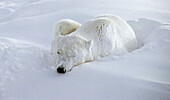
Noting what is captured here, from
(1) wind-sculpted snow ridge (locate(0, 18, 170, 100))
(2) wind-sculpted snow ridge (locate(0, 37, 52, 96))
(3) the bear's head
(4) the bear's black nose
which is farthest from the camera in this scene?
(3) the bear's head

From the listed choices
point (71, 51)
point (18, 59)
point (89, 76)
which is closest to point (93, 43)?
point (71, 51)

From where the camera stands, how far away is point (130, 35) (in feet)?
12.7

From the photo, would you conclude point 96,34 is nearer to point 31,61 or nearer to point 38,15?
point 31,61

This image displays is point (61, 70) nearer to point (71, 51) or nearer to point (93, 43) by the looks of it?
point (71, 51)

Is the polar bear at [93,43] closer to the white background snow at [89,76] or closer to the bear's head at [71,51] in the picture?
the bear's head at [71,51]

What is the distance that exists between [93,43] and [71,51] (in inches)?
22.4

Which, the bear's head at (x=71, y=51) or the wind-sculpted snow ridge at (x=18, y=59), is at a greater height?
the bear's head at (x=71, y=51)

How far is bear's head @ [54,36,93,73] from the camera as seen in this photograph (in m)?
2.68

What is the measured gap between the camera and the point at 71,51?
2.73m

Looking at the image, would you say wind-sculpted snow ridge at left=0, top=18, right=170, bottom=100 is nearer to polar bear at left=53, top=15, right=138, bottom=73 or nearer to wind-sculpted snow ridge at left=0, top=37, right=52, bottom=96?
wind-sculpted snow ridge at left=0, top=37, right=52, bottom=96

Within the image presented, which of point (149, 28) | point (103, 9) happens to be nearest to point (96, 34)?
point (149, 28)

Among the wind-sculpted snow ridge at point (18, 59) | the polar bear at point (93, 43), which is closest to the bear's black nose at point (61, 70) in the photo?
the polar bear at point (93, 43)

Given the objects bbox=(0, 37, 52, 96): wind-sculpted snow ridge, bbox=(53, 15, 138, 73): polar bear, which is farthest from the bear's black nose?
bbox=(0, 37, 52, 96): wind-sculpted snow ridge

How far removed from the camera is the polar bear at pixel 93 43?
2.73 metres
